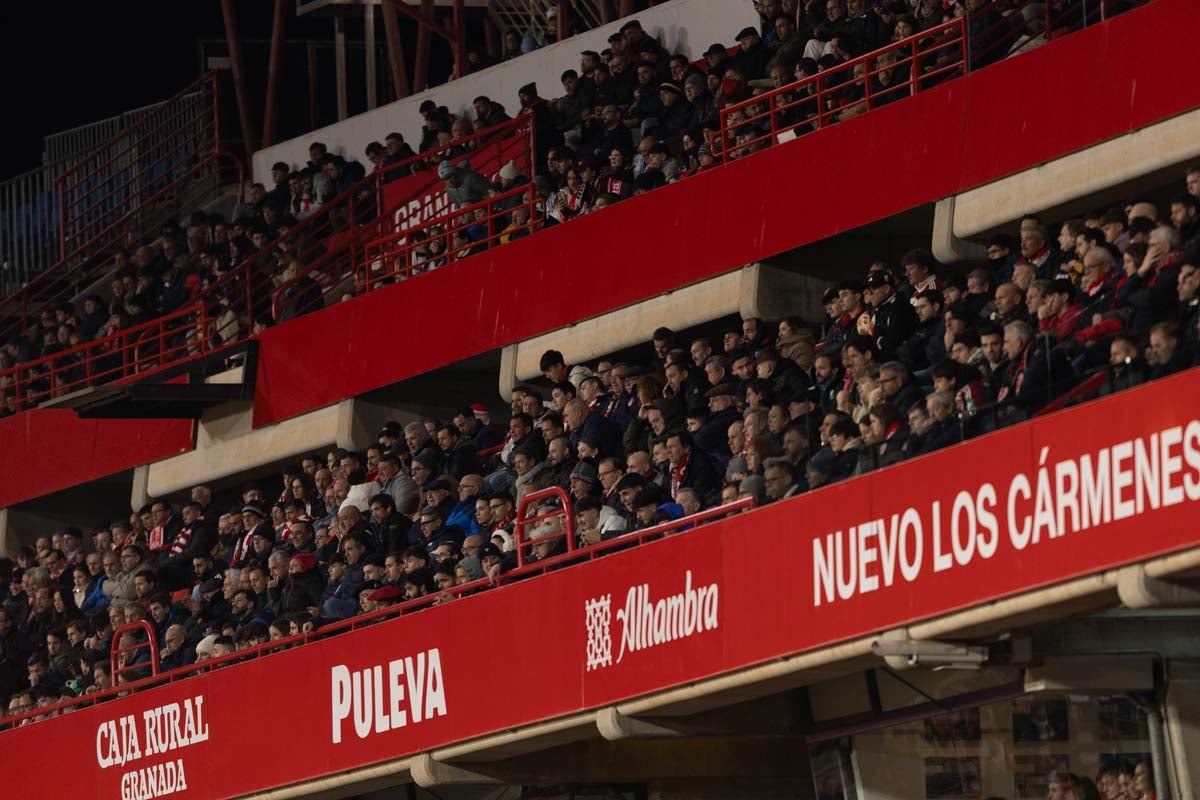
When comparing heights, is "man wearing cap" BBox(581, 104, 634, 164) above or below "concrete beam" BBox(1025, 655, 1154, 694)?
above

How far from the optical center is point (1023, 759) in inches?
555

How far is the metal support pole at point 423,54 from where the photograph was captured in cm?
2788

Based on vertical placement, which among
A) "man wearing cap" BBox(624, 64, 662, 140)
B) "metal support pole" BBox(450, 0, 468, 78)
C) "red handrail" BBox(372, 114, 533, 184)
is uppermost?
"metal support pole" BBox(450, 0, 468, 78)

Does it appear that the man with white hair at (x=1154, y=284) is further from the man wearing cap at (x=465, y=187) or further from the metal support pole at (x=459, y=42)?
the metal support pole at (x=459, y=42)

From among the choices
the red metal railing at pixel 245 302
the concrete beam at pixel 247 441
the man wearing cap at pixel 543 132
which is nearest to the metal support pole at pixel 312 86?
the red metal railing at pixel 245 302

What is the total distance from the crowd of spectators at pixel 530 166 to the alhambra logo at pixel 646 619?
14.1 ft

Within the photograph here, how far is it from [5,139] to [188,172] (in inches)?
249

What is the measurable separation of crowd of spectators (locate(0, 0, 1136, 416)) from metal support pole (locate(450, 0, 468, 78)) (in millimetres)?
1343

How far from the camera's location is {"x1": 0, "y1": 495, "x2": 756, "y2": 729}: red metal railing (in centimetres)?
1500

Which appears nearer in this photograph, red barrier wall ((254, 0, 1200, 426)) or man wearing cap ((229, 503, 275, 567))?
red barrier wall ((254, 0, 1200, 426))

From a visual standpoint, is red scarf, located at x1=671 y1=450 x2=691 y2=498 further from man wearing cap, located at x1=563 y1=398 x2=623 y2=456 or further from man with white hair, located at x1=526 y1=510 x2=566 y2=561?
man wearing cap, located at x1=563 y1=398 x2=623 y2=456

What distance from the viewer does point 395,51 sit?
2852 centimetres

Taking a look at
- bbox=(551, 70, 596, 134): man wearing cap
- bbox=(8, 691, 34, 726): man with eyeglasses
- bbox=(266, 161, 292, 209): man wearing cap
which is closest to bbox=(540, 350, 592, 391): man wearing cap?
bbox=(551, 70, 596, 134): man wearing cap

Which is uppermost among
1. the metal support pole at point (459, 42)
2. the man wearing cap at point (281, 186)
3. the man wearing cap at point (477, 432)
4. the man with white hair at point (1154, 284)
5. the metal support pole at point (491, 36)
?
the metal support pole at point (491, 36)
